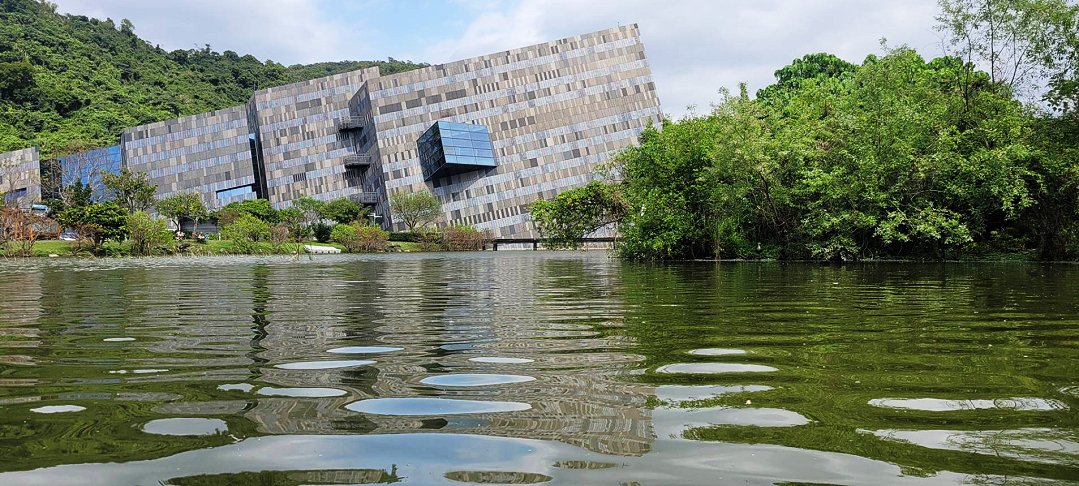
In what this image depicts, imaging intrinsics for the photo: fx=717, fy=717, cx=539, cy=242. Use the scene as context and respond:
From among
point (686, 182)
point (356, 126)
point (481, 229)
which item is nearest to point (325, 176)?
point (356, 126)

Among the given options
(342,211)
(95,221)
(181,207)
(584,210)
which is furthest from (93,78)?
(584,210)

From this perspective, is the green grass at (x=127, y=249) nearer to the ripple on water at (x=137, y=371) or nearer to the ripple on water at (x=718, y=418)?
the ripple on water at (x=137, y=371)

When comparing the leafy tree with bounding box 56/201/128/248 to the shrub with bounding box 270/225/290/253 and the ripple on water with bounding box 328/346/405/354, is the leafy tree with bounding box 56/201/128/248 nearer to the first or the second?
the shrub with bounding box 270/225/290/253

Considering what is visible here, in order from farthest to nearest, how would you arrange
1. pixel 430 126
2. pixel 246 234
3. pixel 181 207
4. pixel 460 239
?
pixel 430 126 → pixel 460 239 → pixel 181 207 → pixel 246 234

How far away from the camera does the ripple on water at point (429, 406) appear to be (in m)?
4.50

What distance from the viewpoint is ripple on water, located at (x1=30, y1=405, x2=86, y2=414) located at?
4547mm

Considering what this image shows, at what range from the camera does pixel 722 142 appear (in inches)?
1468

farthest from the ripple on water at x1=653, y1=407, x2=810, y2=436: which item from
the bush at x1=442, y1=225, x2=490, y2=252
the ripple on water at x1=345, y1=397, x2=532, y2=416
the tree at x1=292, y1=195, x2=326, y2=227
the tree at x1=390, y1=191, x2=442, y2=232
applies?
the tree at x1=292, y1=195, x2=326, y2=227

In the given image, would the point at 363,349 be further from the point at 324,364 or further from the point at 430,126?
the point at 430,126

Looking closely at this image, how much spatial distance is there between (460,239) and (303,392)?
9267 cm

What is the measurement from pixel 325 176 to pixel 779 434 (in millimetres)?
124857

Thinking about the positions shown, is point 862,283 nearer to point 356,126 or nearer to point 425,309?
point 425,309

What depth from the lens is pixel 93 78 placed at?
150m

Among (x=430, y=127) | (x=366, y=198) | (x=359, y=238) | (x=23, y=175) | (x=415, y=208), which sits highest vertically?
(x=430, y=127)
